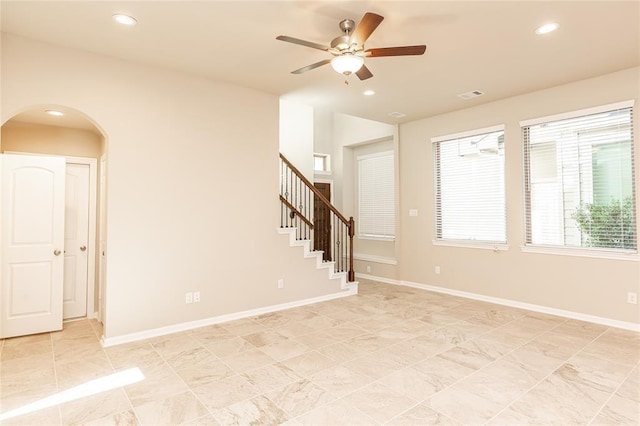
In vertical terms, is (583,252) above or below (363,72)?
below

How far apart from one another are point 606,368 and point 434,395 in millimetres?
1701

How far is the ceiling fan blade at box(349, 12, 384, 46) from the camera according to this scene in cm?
242

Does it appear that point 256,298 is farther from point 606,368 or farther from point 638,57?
point 638,57

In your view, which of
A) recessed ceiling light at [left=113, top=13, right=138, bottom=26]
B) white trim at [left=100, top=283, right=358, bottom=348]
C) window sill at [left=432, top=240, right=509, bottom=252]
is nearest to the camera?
recessed ceiling light at [left=113, top=13, right=138, bottom=26]

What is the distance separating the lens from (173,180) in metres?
4.03

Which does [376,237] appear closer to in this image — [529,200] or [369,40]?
[529,200]

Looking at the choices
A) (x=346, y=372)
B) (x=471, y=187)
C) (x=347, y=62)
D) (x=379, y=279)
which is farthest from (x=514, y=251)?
(x=347, y=62)

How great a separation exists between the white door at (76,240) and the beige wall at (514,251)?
5.13 metres

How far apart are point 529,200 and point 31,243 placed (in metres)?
6.43

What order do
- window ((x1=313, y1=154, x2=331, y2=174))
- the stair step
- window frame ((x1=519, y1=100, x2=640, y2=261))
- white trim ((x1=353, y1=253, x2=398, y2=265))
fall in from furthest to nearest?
window ((x1=313, y1=154, x2=331, y2=174))
white trim ((x1=353, y1=253, x2=398, y2=265))
the stair step
window frame ((x1=519, y1=100, x2=640, y2=261))

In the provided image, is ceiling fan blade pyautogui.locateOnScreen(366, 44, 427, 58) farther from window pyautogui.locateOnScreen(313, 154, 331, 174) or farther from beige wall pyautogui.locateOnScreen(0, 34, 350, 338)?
window pyautogui.locateOnScreen(313, 154, 331, 174)

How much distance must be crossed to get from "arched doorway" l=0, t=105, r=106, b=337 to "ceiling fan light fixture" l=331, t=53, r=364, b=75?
3283 millimetres

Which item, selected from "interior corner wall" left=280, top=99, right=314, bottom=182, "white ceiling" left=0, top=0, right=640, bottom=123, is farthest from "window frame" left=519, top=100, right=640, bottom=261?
"interior corner wall" left=280, top=99, right=314, bottom=182

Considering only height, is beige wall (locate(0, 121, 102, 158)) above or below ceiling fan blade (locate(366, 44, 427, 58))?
below
